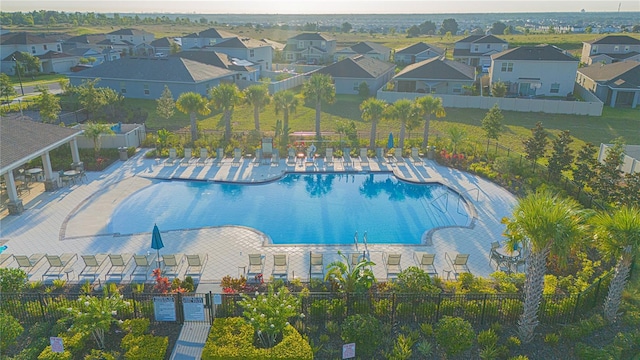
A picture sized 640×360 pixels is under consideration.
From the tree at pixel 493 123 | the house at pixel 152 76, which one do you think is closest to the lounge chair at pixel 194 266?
the tree at pixel 493 123

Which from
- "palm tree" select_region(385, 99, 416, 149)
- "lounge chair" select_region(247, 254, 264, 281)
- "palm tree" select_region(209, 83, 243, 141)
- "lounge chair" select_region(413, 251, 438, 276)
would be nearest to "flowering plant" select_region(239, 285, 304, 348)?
"lounge chair" select_region(247, 254, 264, 281)

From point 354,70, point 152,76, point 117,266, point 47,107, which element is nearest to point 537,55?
point 354,70

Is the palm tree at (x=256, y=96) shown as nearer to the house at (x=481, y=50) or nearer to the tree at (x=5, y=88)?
the tree at (x=5, y=88)

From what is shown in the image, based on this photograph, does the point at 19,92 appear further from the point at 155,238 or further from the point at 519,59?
the point at 519,59

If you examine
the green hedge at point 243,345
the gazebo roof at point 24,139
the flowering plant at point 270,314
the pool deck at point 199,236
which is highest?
the gazebo roof at point 24,139

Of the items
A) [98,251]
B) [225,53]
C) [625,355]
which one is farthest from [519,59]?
[98,251]

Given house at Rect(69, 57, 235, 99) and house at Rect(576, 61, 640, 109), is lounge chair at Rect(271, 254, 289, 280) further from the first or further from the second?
house at Rect(576, 61, 640, 109)
